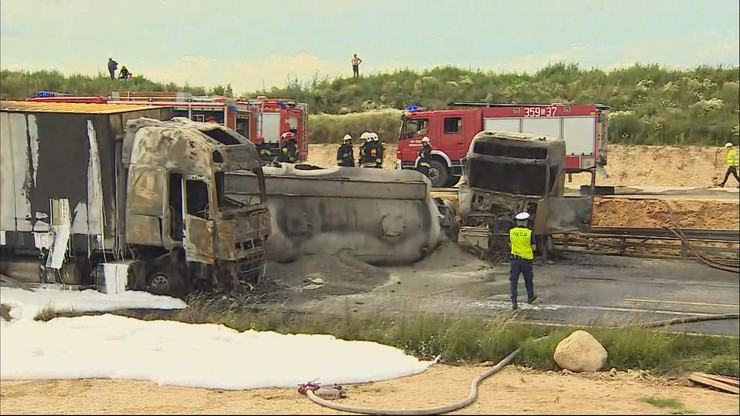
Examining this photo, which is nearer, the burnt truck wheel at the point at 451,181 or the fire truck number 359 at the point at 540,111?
the fire truck number 359 at the point at 540,111

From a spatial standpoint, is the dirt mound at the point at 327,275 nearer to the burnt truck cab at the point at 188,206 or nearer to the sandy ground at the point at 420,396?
the burnt truck cab at the point at 188,206

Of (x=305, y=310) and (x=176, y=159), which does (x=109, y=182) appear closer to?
(x=176, y=159)

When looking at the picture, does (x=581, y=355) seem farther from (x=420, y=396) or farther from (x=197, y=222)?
(x=197, y=222)

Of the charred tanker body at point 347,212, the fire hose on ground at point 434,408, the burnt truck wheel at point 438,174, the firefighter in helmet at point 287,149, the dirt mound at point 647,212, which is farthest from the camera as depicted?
the burnt truck wheel at point 438,174

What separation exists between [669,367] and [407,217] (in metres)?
6.55

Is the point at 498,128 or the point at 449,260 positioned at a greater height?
the point at 498,128

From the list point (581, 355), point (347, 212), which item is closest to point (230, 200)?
point (347, 212)

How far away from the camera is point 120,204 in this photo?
13125 mm

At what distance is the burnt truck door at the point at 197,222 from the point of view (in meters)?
12.6

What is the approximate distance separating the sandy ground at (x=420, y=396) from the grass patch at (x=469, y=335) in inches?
13.5

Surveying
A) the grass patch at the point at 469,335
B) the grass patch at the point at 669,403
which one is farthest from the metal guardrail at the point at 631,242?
the grass patch at the point at 669,403

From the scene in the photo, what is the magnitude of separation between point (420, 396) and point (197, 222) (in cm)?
549

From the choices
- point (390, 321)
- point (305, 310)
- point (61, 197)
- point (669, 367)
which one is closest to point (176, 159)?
point (61, 197)

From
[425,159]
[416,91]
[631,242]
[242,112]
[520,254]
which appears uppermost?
[416,91]
